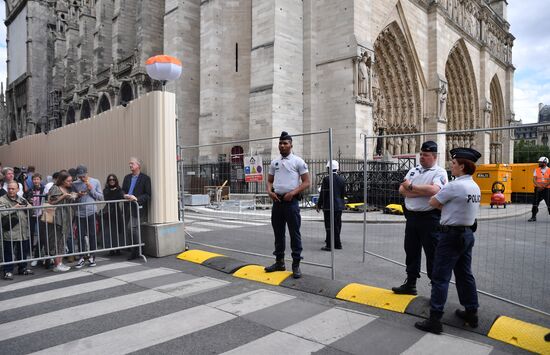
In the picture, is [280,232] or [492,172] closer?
[280,232]

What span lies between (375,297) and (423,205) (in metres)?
1.22

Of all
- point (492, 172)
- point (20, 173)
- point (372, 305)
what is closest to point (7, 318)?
point (372, 305)

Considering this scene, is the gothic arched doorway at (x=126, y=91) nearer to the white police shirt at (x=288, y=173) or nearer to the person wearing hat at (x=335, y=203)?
the person wearing hat at (x=335, y=203)

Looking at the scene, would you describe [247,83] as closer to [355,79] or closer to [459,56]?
[355,79]

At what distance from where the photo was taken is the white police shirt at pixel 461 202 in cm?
362

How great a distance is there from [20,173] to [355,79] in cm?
1604

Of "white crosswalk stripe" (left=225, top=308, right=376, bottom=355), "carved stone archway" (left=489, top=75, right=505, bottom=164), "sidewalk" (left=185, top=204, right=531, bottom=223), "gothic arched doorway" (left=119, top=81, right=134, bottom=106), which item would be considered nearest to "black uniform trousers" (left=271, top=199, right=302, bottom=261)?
"white crosswalk stripe" (left=225, top=308, right=376, bottom=355)

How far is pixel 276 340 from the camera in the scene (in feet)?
11.3

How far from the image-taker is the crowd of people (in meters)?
6.11

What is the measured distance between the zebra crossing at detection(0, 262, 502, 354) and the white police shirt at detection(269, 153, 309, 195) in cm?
141

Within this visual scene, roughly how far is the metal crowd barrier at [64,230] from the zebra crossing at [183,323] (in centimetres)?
94

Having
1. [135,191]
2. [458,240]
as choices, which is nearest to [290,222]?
[458,240]

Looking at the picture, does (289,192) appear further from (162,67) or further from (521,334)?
(162,67)

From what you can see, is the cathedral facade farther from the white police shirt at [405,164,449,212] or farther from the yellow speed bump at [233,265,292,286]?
the white police shirt at [405,164,449,212]
